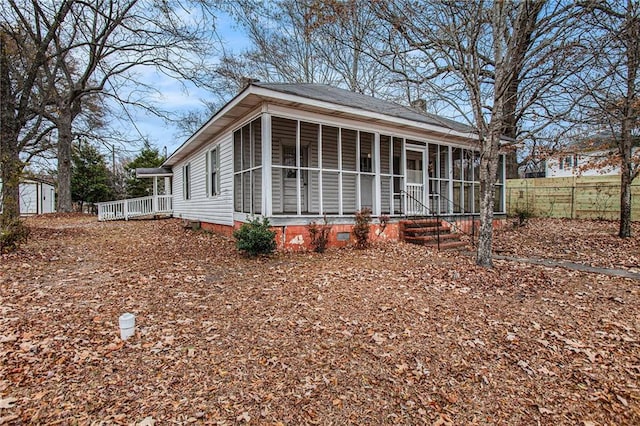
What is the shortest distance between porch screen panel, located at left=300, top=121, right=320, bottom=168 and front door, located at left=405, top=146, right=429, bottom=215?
315 cm

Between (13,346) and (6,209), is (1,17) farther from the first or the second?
(13,346)

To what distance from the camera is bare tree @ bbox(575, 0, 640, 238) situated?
652 cm

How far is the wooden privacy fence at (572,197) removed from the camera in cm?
1427

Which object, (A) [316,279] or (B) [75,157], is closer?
(A) [316,279]

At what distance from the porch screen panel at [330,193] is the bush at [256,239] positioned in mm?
3919

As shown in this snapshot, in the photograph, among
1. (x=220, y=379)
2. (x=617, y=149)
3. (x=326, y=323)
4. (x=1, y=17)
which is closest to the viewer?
(x=220, y=379)

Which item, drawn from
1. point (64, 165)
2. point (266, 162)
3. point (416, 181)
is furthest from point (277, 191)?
point (64, 165)

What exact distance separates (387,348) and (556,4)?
677cm

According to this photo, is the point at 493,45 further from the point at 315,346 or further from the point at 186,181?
the point at 186,181

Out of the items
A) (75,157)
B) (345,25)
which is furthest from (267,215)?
(75,157)

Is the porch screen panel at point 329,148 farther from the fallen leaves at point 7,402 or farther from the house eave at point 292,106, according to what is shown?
the fallen leaves at point 7,402

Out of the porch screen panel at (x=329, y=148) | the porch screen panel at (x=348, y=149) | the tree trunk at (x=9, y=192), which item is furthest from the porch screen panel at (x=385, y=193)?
the tree trunk at (x=9, y=192)

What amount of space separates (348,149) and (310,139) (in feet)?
4.73

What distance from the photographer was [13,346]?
10.1 feet
